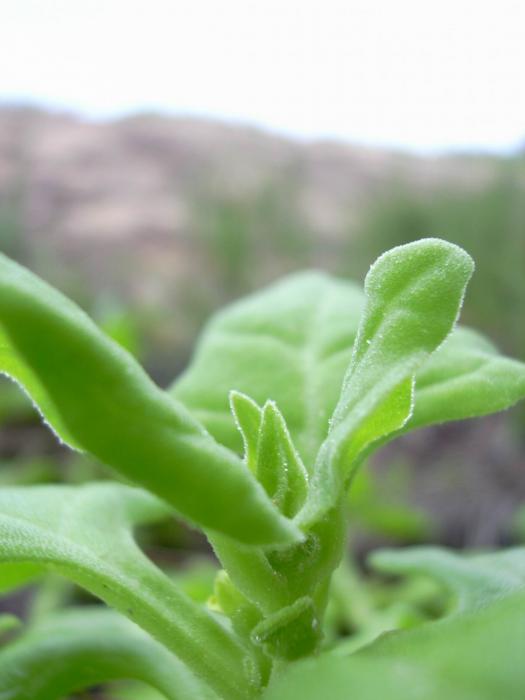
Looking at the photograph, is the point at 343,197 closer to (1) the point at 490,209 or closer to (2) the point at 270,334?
(1) the point at 490,209

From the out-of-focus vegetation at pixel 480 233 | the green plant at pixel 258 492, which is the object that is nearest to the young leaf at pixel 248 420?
the green plant at pixel 258 492

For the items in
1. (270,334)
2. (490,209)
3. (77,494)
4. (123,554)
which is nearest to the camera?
(123,554)

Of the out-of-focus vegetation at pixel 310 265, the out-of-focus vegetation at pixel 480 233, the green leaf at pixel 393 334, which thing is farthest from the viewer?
the out-of-focus vegetation at pixel 480 233

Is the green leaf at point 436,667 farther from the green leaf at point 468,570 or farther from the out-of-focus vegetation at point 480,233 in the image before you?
the out-of-focus vegetation at point 480,233

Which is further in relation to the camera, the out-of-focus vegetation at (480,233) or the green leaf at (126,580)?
the out-of-focus vegetation at (480,233)

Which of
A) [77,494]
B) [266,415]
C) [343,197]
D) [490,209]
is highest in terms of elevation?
[266,415]

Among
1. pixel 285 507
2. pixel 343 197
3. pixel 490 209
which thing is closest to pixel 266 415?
pixel 285 507

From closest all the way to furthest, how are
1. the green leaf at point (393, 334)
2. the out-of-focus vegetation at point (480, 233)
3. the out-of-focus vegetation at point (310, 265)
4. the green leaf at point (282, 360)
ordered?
the green leaf at point (393, 334)
the green leaf at point (282, 360)
the out-of-focus vegetation at point (310, 265)
the out-of-focus vegetation at point (480, 233)
